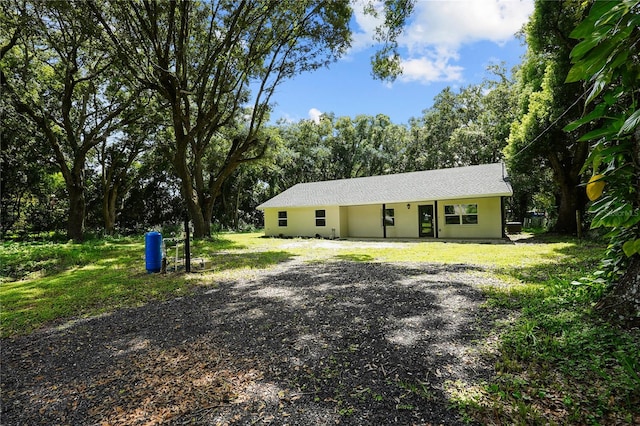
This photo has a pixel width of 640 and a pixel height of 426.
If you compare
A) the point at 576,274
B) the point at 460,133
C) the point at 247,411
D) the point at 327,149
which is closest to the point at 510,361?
the point at 247,411

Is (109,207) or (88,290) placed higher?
(109,207)

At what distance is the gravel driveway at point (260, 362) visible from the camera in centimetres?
264

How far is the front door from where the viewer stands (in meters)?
17.1

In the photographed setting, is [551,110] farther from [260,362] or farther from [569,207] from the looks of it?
[260,362]

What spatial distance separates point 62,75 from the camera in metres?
15.4

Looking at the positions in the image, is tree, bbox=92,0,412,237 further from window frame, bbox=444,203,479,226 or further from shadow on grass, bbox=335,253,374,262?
window frame, bbox=444,203,479,226

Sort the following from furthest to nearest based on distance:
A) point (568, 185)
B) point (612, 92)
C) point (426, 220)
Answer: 1. point (426, 220)
2. point (568, 185)
3. point (612, 92)

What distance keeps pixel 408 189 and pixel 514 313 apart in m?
14.4

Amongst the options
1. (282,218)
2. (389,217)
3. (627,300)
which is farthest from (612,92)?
(282,218)

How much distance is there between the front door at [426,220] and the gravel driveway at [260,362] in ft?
38.6

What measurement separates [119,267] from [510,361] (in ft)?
34.6

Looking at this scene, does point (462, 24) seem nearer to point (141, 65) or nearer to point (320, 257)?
point (320, 257)

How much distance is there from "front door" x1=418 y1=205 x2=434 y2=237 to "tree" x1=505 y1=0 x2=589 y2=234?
4.30m

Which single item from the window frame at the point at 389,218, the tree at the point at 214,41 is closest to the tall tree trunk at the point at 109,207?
the tree at the point at 214,41
